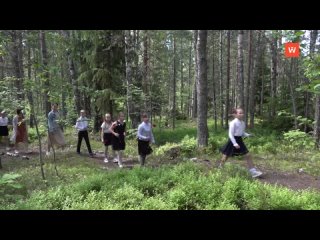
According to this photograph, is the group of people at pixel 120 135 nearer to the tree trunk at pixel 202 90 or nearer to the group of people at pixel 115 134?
the group of people at pixel 115 134

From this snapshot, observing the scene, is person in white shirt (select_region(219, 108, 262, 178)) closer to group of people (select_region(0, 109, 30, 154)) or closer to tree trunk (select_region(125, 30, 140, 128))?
tree trunk (select_region(125, 30, 140, 128))

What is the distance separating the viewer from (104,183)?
872 cm

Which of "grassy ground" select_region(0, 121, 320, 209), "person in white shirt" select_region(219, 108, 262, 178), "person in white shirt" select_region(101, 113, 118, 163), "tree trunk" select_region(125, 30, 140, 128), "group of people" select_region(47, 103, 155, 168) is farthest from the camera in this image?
"tree trunk" select_region(125, 30, 140, 128)

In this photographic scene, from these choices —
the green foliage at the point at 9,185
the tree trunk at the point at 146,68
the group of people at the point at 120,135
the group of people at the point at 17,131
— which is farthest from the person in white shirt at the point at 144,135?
the tree trunk at the point at 146,68

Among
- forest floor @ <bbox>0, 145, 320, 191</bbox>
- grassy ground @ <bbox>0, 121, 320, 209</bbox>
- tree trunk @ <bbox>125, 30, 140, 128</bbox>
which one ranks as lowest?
forest floor @ <bbox>0, 145, 320, 191</bbox>

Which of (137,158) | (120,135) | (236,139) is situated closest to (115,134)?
(120,135)

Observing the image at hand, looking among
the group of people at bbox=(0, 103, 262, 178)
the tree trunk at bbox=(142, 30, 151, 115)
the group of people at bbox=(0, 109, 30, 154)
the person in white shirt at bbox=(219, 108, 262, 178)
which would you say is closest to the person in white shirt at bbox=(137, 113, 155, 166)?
the group of people at bbox=(0, 103, 262, 178)

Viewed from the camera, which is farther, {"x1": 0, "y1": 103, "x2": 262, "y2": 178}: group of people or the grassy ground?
{"x1": 0, "y1": 103, "x2": 262, "y2": 178}: group of people

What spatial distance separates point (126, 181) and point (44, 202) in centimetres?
223

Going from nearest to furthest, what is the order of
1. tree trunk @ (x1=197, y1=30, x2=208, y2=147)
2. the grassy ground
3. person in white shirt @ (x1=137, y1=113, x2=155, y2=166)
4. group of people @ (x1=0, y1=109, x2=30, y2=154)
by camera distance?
the grassy ground
person in white shirt @ (x1=137, y1=113, x2=155, y2=166)
tree trunk @ (x1=197, y1=30, x2=208, y2=147)
group of people @ (x1=0, y1=109, x2=30, y2=154)

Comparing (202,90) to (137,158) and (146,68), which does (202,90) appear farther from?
(146,68)
